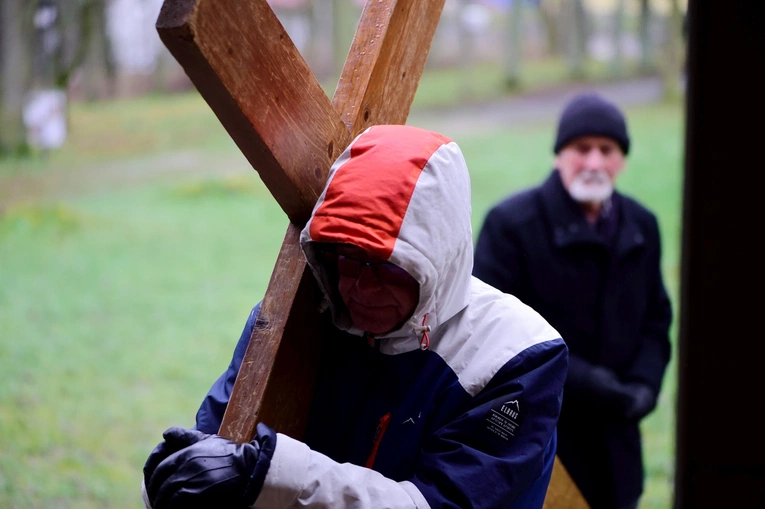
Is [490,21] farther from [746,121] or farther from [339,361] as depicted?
[339,361]

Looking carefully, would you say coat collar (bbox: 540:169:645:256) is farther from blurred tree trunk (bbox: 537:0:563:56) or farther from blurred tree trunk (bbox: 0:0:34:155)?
blurred tree trunk (bbox: 537:0:563:56)

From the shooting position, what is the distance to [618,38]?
6.27 metres

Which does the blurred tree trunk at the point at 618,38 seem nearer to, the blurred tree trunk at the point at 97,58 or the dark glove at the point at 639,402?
the blurred tree trunk at the point at 97,58

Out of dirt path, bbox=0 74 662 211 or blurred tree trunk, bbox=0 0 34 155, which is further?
dirt path, bbox=0 74 662 211

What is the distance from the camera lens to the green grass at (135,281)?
377cm

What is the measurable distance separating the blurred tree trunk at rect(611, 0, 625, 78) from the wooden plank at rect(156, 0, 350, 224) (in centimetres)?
543

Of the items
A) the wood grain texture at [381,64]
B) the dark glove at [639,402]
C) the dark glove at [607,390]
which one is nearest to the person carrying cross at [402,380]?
the wood grain texture at [381,64]

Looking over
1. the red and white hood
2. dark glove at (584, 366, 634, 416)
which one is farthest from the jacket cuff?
dark glove at (584, 366, 634, 416)

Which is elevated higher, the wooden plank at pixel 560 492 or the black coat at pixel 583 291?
the black coat at pixel 583 291

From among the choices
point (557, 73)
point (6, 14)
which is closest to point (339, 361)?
point (6, 14)

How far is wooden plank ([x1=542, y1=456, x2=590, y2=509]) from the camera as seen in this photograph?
155 cm

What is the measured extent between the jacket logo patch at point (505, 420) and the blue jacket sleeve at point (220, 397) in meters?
0.41

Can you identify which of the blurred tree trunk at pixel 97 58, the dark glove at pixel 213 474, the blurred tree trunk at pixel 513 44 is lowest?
the dark glove at pixel 213 474

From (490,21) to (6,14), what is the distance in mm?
3309
